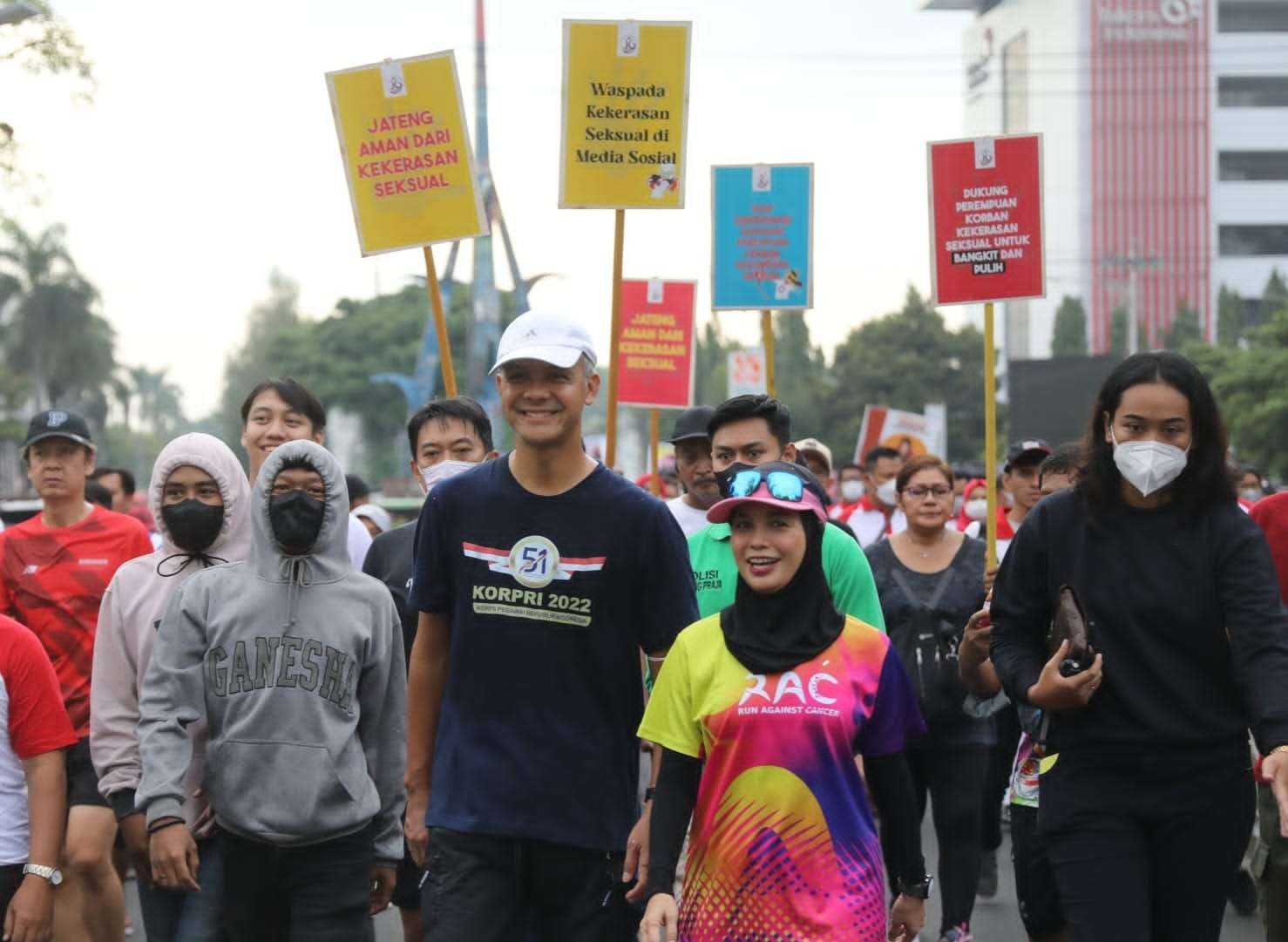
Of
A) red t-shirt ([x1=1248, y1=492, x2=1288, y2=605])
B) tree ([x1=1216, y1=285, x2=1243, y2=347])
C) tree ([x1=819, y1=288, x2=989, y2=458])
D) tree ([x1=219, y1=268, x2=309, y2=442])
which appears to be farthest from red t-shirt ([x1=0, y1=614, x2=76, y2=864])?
tree ([x1=219, y1=268, x2=309, y2=442])

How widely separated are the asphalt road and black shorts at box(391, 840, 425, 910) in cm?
195

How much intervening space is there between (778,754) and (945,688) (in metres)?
3.66

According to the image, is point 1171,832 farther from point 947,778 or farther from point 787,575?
point 947,778

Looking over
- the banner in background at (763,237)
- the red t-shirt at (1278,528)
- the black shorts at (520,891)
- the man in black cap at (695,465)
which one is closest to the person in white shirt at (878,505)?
the banner in background at (763,237)

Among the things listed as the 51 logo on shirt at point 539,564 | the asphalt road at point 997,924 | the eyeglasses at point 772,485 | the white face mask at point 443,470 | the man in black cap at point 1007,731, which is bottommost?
the asphalt road at point 997,924

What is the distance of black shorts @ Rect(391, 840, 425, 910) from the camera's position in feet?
21.8

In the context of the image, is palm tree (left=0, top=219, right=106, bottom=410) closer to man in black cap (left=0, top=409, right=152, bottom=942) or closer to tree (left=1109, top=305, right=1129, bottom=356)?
tree (left=1109, top=305, right=1129, bottom=356)

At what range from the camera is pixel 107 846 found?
6273mm

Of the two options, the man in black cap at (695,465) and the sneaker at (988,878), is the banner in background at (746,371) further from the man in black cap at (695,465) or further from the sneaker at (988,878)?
the man in black cap at (695,465)

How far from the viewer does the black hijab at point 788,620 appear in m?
4.39

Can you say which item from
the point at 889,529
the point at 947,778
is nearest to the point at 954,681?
the point at 947,778

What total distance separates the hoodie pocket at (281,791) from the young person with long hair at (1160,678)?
5.81ft

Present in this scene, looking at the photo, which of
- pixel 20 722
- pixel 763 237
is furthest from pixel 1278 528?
pixel 763 237

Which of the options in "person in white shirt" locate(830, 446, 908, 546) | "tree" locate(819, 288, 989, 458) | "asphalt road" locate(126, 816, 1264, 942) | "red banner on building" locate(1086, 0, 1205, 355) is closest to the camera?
"asphalt road" locate(126, 816, 1264, 942)
